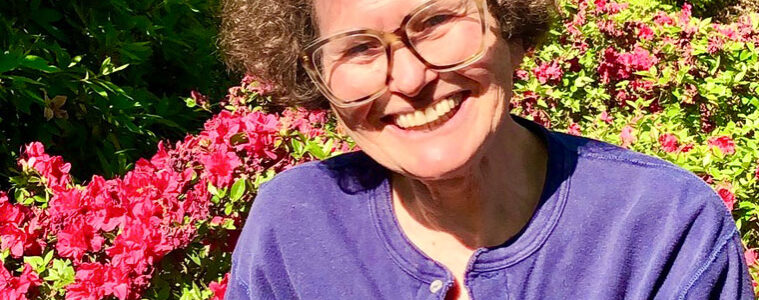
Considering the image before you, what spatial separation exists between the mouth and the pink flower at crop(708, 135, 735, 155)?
1.63 metres

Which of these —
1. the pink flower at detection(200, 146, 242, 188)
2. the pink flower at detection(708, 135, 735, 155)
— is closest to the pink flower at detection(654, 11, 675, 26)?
the pink flower at detection(708, 135, 735, 155)

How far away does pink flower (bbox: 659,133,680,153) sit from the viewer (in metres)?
2.90

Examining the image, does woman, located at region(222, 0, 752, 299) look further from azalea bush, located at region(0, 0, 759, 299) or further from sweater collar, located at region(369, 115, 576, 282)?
azalea bush, located at region(0, 0, 759, 299)

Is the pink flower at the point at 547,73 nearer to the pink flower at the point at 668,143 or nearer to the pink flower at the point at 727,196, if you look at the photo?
the pink flower at the point at 668,143

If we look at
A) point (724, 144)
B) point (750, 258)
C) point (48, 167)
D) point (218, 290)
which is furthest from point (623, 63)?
point (48, 167)

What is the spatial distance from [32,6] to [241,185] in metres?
1.45

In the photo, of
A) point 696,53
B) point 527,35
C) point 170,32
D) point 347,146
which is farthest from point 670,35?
point 527,35

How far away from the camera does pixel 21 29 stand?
131 inches

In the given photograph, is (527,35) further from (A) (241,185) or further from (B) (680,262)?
(A) (241,185)

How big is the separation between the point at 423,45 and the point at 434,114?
0.12 m

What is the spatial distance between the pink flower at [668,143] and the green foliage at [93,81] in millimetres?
1651

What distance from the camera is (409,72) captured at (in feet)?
4.75

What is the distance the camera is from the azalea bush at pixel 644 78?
3.50 metres

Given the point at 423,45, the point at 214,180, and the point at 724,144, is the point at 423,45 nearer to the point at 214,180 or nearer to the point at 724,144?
the point at 214,180
